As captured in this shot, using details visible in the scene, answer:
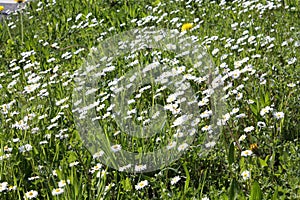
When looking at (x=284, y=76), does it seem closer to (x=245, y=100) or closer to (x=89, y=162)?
(x=245, y=100)

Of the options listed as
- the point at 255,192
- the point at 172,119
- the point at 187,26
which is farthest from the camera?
the point at 187,26

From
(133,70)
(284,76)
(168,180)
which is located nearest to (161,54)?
(133,70)

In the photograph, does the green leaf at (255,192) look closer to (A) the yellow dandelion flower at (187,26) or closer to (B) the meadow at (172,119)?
(B) the meadow at (172,119)

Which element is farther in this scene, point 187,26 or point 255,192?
point 187,26

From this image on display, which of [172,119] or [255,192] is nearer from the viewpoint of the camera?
[255,192]

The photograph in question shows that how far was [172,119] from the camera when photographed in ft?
9.41

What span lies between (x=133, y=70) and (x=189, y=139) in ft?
3.32

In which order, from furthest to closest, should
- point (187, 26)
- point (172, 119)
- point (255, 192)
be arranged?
point (187, 26)
point (172, 119)
point (255, 192)

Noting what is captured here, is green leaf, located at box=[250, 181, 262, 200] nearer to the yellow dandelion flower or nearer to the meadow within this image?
the meadow

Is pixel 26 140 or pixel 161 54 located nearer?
pixel 26 140

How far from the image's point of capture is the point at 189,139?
107 inches

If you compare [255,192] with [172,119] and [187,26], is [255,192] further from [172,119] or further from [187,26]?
[187,26]

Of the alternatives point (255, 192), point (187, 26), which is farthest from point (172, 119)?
point (187, 26)

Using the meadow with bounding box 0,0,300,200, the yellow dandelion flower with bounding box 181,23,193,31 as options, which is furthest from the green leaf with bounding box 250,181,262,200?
the yellow dandelion flower with bounding box 181,23,193,31
